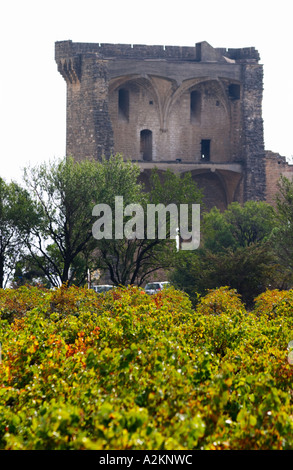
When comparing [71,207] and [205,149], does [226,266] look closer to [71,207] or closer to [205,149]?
[71,207]

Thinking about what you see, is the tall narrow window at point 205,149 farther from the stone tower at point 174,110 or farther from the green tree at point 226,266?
the green tree at point 226,266

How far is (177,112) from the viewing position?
143 ft

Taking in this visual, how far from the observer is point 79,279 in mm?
29469

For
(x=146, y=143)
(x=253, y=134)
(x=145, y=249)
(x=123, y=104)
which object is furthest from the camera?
(x=146, y=143)

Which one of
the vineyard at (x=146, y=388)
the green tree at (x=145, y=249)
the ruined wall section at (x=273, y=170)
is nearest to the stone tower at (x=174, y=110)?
the ruined wall section at (x=273, y=170)

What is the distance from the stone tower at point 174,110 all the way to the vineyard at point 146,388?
91.8 feet

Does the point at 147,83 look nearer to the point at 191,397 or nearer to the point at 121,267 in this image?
the point at 121,267

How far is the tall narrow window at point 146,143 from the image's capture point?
141ft

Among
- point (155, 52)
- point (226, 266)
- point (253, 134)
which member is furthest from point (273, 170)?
point (226, 266)

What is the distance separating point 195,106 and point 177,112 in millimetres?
1367

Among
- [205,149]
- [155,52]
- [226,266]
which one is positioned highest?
[155,52]

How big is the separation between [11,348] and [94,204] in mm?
19272

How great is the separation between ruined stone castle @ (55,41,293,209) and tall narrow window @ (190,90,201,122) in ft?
0.19
